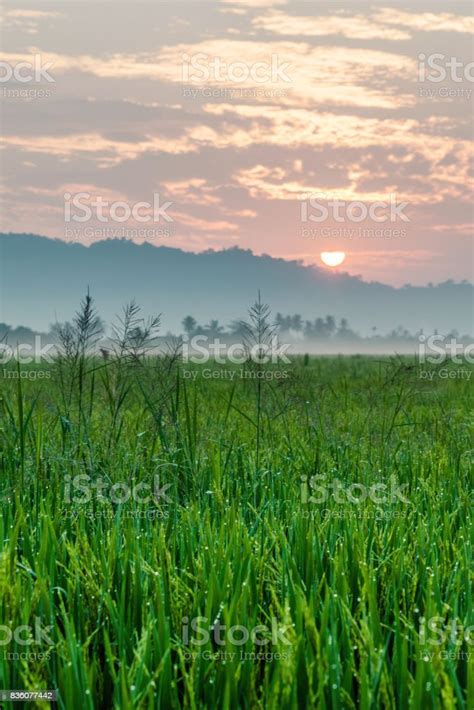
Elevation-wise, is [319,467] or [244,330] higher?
[244,330]

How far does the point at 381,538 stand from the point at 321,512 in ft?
2.03

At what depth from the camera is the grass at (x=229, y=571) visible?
2.51 m

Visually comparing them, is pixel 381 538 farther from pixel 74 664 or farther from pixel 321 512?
pixel 74 664

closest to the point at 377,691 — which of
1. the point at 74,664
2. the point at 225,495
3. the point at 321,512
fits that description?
the point at 74,664

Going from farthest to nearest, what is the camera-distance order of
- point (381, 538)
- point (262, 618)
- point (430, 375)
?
point (430, 375)
point (381, 538)
point (262, 618)

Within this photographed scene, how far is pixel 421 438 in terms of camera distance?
657cm

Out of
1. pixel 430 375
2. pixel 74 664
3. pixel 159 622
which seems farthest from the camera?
pixel 430 375

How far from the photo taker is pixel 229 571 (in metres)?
3.04

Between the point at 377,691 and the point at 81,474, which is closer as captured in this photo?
the point at 377,691

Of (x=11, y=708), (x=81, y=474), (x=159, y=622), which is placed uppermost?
(x=81, y=474)

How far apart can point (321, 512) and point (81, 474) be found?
144cm

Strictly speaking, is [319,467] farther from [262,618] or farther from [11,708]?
[11,708]

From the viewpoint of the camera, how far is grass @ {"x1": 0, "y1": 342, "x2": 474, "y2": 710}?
8.22 feet

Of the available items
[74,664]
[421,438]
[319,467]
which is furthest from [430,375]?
[74,664]
